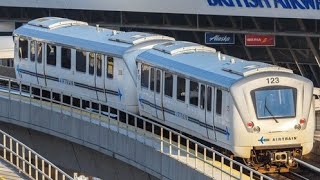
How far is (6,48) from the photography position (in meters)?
52.8

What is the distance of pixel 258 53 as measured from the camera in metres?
55.4

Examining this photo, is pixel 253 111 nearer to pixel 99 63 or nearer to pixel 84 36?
pixel 99 63

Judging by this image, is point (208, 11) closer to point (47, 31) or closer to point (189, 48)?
point (47, 31)

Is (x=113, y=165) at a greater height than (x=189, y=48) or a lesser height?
lesser

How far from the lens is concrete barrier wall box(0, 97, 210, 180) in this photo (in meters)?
27.3

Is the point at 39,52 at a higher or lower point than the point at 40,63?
higher

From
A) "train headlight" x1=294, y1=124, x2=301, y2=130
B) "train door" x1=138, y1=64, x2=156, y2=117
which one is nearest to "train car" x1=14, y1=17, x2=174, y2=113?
"train door" x1=138, y1=64, x2=156, y2=117

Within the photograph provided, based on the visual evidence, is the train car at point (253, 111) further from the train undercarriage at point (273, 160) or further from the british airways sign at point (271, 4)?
the british airways sign at point (271, 4)

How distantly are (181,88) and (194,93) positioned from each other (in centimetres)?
90

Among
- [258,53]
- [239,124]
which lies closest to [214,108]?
[239,124]

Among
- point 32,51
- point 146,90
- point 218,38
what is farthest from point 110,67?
point 218,38

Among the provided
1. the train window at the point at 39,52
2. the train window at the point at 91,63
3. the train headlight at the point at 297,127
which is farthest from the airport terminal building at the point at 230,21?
the train headlight at the point at 297,127

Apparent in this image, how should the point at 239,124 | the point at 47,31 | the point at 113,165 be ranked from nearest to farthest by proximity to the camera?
the point at 239,124
the point at 113,165
the point at 47,31

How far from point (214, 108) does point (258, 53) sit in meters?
28.2
